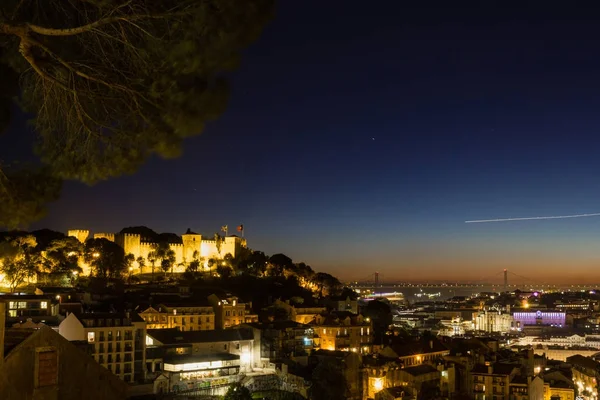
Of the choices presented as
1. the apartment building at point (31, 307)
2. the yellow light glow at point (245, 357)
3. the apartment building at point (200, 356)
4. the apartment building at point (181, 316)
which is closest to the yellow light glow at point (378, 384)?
the apartment building at point (200, 356)

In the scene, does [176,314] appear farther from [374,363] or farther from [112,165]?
[112,165]

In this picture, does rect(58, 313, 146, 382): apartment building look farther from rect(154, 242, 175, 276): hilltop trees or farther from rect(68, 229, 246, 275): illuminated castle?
rect(68, 229, 246, 275): illuminated castle

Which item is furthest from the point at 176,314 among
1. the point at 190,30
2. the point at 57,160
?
the point at 190,30

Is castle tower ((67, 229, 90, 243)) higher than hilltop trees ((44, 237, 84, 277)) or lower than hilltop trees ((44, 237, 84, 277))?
higher

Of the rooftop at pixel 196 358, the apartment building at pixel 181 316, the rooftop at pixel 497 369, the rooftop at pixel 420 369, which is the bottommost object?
the rooftop at pixel 497 369

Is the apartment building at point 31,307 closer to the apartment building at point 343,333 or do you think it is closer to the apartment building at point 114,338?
the apartment building at point 114,338

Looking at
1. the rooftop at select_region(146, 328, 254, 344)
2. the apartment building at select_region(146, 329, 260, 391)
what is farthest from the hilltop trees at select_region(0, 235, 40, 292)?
the apartment building at select_region(146, 329, 260, 391)

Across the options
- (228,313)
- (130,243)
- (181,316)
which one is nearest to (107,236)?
(130,243)
